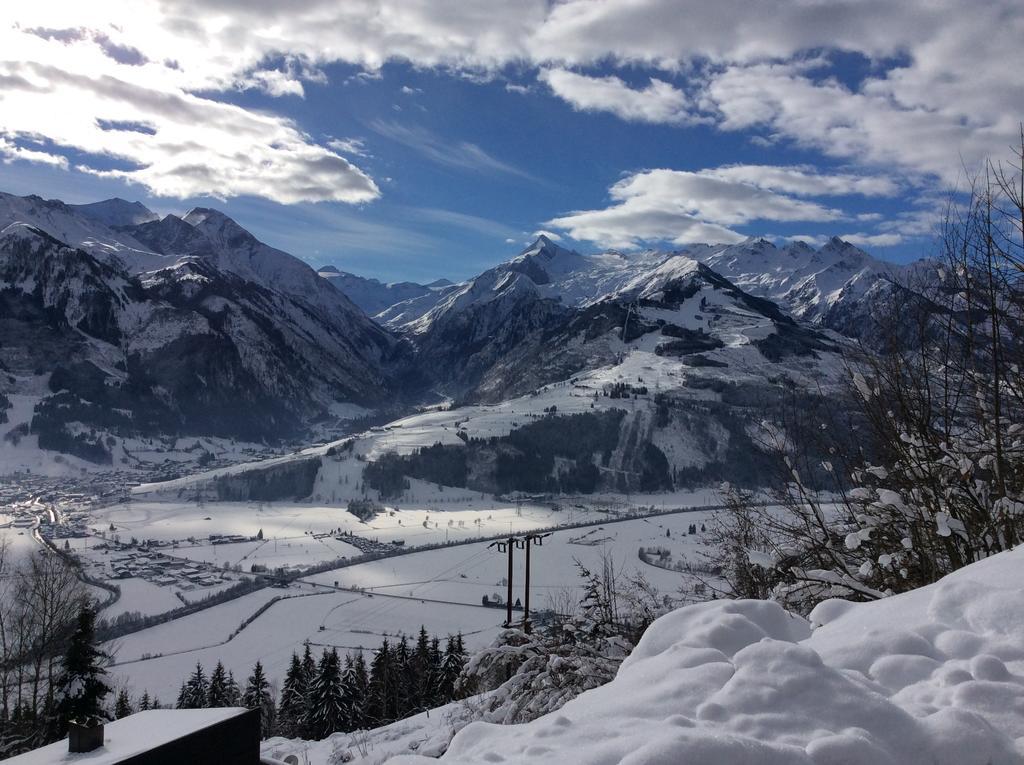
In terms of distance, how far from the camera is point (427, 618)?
208 feet

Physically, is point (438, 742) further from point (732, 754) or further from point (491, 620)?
point (491, 620)

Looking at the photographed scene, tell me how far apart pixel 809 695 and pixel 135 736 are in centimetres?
497

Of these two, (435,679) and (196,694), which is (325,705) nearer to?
(435,679)

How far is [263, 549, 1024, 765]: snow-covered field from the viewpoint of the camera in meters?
2.89

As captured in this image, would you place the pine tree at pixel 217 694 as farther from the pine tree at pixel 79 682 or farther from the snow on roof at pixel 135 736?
the snow on roof at pixel 135 736

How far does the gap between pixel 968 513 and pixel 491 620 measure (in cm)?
5883

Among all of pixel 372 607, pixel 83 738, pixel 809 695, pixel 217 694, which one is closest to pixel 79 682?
pixel 83 738

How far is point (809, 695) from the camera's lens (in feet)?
10.6

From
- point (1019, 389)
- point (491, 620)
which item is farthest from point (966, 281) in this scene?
point (491, 620)

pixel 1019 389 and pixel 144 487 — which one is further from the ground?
pixel 1019 389

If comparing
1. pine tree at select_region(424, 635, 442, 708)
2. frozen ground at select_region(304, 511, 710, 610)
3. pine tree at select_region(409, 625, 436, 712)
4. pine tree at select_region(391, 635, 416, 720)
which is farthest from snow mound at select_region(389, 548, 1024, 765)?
frozen ground at select_region(304, 511, 710, 610)

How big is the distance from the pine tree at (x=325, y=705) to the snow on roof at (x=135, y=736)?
24025 mm

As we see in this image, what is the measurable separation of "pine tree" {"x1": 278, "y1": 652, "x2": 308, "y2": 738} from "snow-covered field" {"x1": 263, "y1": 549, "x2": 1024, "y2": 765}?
28042 millimetres

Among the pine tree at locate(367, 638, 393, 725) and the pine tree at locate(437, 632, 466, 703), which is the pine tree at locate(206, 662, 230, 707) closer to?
the pine tree at locate(367, 638, 393, 725)
